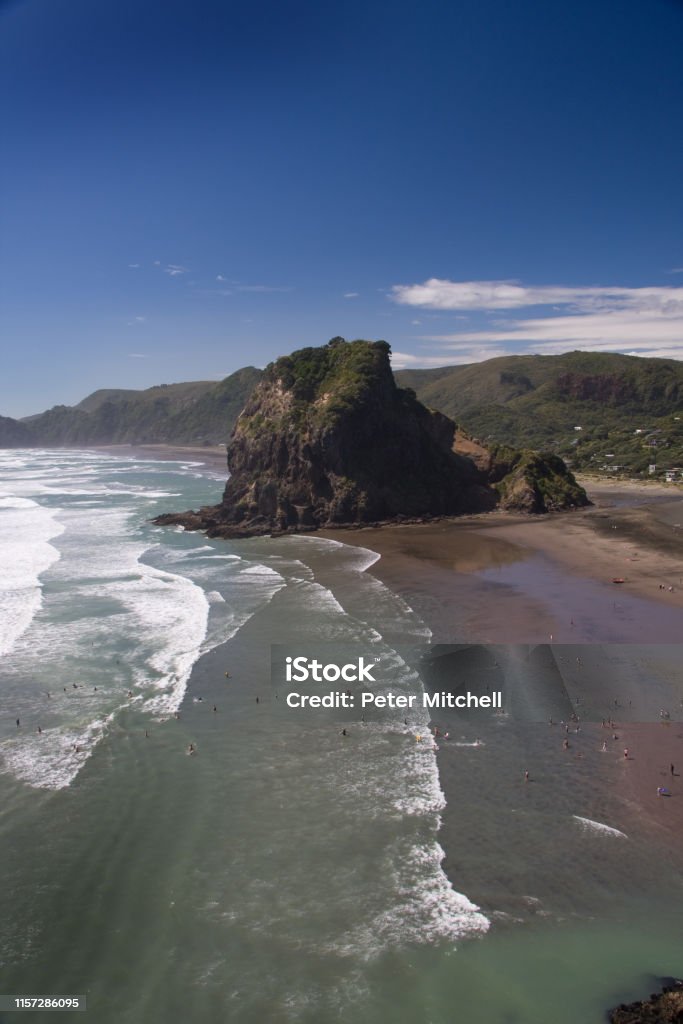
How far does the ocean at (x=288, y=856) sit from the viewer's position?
1482cm

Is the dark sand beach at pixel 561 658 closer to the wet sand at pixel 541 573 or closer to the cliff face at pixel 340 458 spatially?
the wet sand at pixel 541 573

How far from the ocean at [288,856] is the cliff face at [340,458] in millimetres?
35195

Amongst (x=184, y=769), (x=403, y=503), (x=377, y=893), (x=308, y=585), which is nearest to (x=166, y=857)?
(x=184, y=769)

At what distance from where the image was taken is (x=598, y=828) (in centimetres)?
1952

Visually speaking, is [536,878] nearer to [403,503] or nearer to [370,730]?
[370,730]

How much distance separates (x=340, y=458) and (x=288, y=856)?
52442mm

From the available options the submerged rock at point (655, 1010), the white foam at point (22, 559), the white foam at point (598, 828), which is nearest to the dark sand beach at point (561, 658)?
the white foam at point (598, 828)

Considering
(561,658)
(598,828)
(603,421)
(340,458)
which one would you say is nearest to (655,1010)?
(598,828)

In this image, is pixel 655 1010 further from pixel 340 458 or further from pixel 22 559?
pixel 340 458

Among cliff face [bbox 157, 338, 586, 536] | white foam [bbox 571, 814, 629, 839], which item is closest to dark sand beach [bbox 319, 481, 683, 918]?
white foam [bbox 571, 814, 629, 839]

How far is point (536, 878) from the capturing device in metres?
17.7

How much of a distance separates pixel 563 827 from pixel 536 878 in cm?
240

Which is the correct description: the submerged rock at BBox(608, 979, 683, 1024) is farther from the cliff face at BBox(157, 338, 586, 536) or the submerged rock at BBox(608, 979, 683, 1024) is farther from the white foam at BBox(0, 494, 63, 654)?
the cliff face at BBox(157, 338, 586, 536)

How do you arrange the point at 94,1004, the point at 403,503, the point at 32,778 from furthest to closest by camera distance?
1. the point at 403,503
2. the point at 32,778
3. the point at 94,1004
